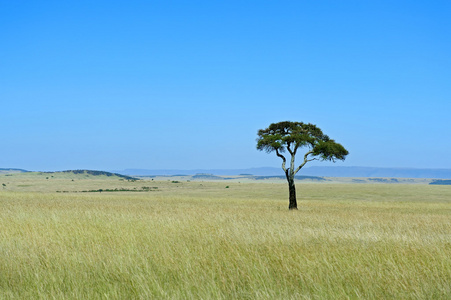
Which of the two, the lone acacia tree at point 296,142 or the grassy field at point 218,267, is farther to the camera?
the lone acacia tree at point 296,142

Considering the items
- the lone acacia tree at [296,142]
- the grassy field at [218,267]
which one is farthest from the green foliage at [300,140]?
the grassy field at [218,267]

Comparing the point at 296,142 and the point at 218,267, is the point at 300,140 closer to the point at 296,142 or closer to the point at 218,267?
the point at 296,142

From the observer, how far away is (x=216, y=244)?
969 cm

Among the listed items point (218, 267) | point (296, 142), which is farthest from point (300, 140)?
point (218, 267)

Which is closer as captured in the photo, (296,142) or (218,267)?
(218,267)

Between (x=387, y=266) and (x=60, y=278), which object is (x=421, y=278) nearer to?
(x=387, y=266)

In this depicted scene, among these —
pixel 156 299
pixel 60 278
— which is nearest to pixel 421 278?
pixel 156 299

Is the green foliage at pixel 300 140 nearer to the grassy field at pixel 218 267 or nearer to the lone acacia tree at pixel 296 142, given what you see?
the lone acacia tree at pixel 296 142

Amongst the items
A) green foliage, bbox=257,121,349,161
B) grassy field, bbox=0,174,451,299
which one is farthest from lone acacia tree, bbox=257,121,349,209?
grassy field, bbox=0,174,451,299

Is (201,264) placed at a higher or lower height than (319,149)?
lower

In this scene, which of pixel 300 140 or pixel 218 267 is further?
pixel 300 140

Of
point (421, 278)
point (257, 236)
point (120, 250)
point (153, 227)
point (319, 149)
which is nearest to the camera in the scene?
point (421, 278)

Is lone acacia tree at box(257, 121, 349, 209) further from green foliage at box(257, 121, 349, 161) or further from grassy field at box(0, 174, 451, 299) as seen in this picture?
grassy field at box(0, 174, 451, 299)

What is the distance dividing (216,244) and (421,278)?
180 inches
